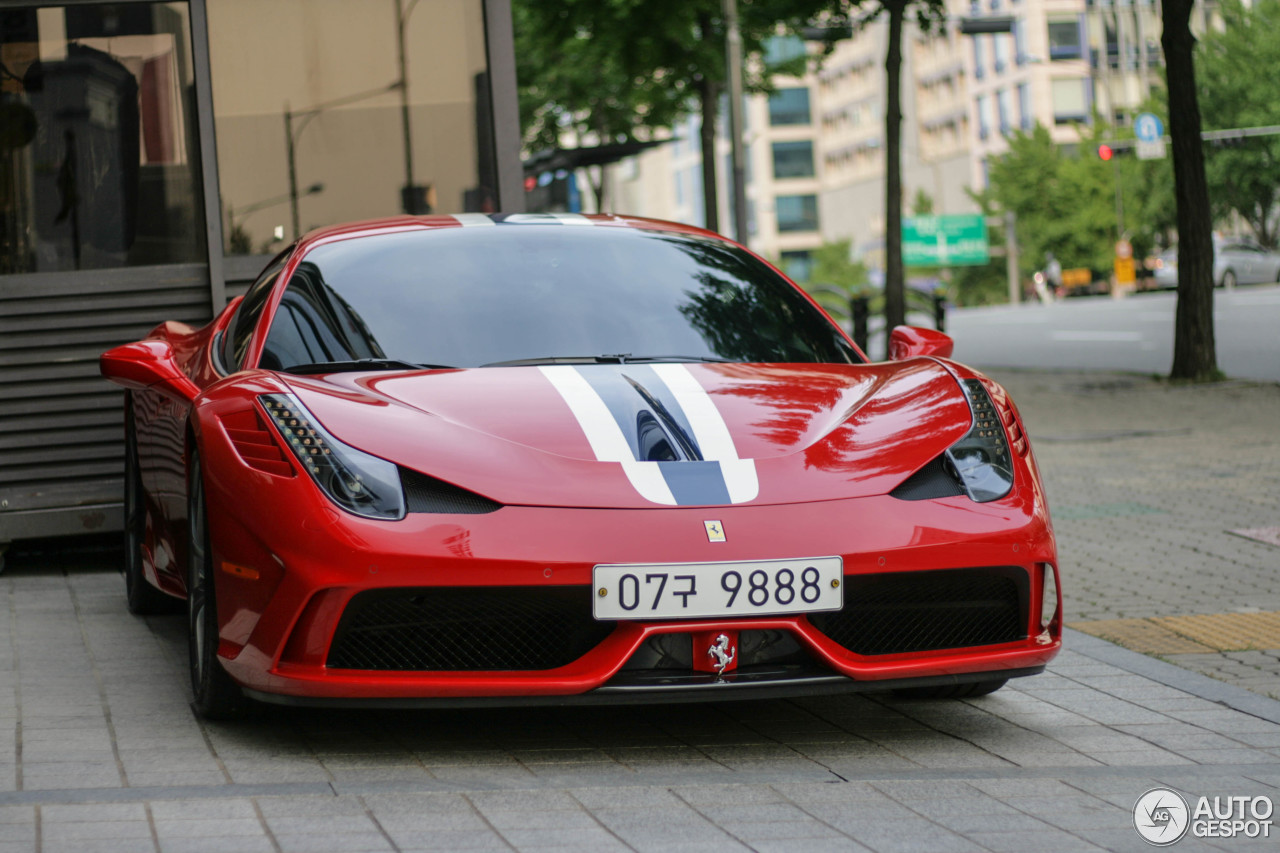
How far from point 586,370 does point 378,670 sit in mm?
1020

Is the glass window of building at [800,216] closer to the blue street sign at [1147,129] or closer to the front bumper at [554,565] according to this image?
the blue street sign at [1147,129]

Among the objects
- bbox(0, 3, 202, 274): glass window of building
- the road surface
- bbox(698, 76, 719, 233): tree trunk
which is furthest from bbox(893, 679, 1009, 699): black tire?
bbox(698, 76, 719, 233): tree trunk

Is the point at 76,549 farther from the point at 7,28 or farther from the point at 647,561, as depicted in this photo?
the point at 647,561

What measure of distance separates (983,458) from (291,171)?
5140mm

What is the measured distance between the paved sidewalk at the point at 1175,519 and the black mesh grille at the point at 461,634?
7.07 ft

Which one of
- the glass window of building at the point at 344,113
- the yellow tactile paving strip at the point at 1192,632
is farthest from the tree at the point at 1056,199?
the yellow tactile paving strip at the point at 1192,632

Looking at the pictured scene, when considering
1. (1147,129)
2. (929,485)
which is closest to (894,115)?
(929,485)

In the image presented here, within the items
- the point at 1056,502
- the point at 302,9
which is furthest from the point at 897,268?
the point at 302,9

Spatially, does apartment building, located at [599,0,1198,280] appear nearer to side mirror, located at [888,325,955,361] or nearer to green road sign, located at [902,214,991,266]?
green road sign, located at [902,214,991,266]

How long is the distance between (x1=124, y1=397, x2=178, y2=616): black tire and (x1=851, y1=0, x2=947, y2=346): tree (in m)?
13.6

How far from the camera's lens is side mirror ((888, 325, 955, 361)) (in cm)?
509

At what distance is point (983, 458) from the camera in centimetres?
419

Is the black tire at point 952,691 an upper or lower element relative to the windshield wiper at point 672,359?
lower

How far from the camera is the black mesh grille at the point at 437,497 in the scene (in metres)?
3.80
